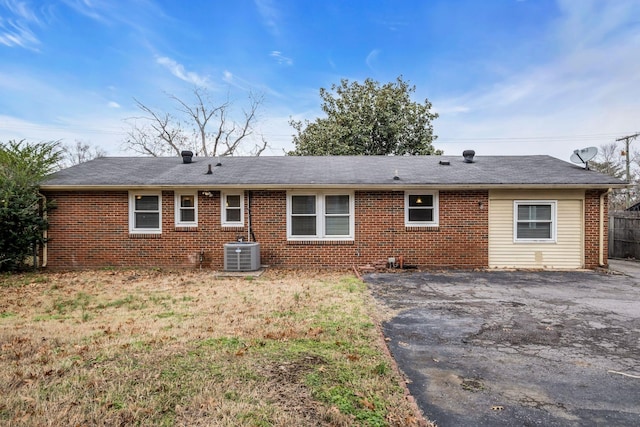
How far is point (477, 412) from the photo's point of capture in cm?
267

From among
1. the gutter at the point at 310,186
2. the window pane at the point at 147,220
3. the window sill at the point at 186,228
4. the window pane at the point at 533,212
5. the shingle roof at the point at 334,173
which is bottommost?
the window sill at the point at 186,228

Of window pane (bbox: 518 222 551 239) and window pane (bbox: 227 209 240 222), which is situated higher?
window pane (bbox: 227 209 240 222)

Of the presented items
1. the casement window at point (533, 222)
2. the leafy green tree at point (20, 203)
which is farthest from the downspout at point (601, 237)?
the leafy green tree at point (20, 203)

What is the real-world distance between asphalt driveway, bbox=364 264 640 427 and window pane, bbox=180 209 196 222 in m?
5.97

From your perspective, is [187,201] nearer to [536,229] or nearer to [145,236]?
[145,236]

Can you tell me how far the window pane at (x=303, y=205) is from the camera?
10.3 metres

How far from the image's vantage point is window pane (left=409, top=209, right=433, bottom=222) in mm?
10195

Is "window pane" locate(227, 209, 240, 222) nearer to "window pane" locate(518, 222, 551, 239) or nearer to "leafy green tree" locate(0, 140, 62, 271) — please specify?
"leafy green tree" locate(0, 140, 62, 271)

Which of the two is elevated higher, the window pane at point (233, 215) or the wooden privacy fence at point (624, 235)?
the window pane at point (233, 215)

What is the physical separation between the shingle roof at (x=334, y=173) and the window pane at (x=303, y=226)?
110cm

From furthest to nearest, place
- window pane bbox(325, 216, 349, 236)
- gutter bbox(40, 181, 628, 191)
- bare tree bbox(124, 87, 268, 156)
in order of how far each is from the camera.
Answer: bare tree bbox(124, 87, 268, 156), window pane bbox(325, 216, 349, 236), gutter bbox(40, 181, 628, 191)

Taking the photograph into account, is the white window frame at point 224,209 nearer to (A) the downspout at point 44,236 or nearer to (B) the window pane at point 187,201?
(B) the window pane at point 187,201

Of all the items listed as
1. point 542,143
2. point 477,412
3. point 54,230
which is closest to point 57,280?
point 54,230

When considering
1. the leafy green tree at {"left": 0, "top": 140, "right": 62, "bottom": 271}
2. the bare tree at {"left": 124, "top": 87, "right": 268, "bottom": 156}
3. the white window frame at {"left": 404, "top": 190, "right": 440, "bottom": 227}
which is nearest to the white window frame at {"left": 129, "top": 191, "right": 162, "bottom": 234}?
the leafy green tree at {"left": 0, "top": 140, "right": 62, "bottom": 271}
